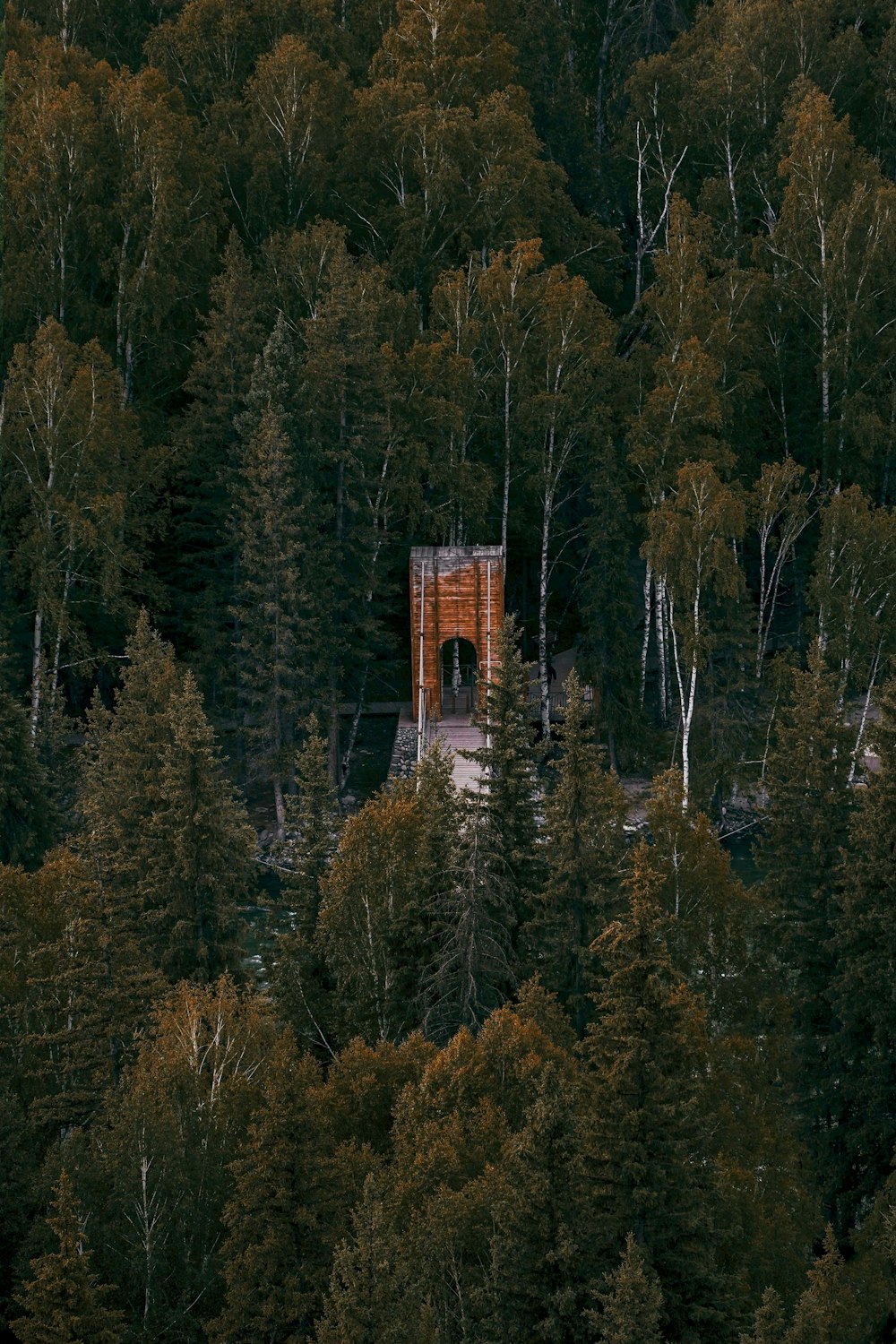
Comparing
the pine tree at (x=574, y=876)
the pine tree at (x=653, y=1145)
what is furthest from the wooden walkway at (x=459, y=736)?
the pine tree at (x=653, y=1145)

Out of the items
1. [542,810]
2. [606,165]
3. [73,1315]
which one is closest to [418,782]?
[542,810]

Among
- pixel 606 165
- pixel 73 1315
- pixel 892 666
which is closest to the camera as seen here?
pixel 73 1315

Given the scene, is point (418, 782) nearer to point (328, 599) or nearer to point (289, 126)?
point (328, 599)

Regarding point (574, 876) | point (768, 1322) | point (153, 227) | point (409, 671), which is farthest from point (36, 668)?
point (768, 1322)

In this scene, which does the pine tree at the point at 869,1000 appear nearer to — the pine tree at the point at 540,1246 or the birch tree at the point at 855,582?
the pine tree at the point at 540,1246

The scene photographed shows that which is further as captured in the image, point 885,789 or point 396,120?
point 396,120

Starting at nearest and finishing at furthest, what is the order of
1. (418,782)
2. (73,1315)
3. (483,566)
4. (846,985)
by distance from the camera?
1. (73,1315)
2. (846,985)
3. (418,782)
4. (483,566)
